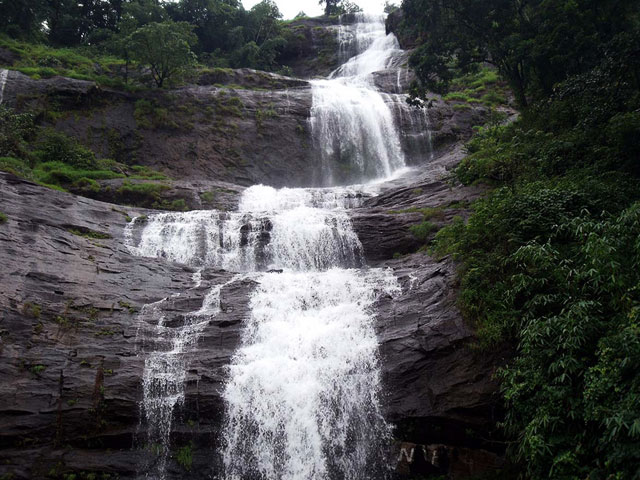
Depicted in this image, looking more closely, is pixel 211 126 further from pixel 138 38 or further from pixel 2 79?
pixel 2 79

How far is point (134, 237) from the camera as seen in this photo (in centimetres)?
1577

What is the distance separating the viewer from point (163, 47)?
2534cm

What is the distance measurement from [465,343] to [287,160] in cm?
1858

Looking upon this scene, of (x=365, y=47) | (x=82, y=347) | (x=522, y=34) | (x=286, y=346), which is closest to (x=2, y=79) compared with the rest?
(x=82, y=347)

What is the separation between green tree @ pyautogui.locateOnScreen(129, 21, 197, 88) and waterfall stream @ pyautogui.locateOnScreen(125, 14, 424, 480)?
1271 centimetres

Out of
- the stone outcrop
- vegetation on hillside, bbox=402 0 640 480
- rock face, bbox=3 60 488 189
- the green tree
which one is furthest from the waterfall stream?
the green tree

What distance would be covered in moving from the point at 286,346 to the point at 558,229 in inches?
255

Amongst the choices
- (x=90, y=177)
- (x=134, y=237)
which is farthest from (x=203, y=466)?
(x=90, y=177)

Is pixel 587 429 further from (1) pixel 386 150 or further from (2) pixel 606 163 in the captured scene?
(1) pixel 386 150

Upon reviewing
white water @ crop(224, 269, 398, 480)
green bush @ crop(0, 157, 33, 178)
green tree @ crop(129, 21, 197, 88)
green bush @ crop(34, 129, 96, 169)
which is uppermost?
green tree @ crop(129, 21, 197, 88)

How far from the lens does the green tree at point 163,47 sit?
82.1 feet

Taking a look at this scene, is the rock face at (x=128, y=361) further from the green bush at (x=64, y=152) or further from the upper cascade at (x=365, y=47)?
the upper cascade at (x=365, y=47)

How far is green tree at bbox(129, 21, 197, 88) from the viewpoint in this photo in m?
25.0

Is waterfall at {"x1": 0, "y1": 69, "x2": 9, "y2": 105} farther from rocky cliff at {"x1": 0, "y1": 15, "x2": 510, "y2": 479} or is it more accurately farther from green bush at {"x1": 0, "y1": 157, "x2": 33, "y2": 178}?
rocky cliff at {"x1": 0, "y1": 15, "x2": 510, "y2": 479}
